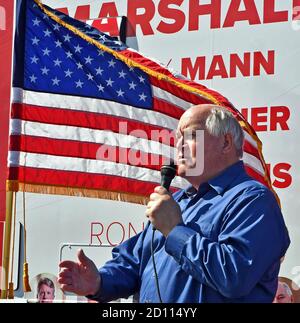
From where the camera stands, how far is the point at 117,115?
16.2 feet

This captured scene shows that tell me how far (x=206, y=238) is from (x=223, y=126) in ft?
1.16

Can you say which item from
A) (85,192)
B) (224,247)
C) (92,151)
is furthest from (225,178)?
(92,151)

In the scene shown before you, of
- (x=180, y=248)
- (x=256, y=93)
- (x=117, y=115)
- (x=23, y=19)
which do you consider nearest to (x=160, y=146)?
(x=117, y=115)

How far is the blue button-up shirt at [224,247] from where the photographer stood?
7.65 ft

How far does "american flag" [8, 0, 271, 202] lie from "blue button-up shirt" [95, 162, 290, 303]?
7.27ft

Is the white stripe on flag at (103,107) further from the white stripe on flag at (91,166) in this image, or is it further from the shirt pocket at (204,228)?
the shirt pocket at (204,228)

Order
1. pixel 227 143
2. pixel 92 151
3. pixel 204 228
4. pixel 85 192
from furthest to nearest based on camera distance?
pixel 92 151
pixel 85 192
pixel 227 143
pixel 204 228

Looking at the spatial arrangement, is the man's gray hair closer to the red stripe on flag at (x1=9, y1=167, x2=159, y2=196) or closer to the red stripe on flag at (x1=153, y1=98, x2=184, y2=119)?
the red stripe on flag at (x1=9, y1=167, x2=159, y2=196)

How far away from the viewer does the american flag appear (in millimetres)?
4824

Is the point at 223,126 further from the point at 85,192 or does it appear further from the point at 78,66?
the point at 78,66

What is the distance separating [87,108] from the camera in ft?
16.3

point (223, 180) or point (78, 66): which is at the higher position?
point (78, 66)

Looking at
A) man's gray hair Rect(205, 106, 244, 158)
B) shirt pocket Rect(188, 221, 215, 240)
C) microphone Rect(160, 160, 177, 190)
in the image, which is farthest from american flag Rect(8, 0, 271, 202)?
shirt pocket Rect(188, 221, 215, 240)

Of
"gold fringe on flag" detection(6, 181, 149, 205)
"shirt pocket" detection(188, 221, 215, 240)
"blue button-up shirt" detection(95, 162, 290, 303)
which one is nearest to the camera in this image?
"blue button-up shirt" detection(95, 162, 290, 303)
